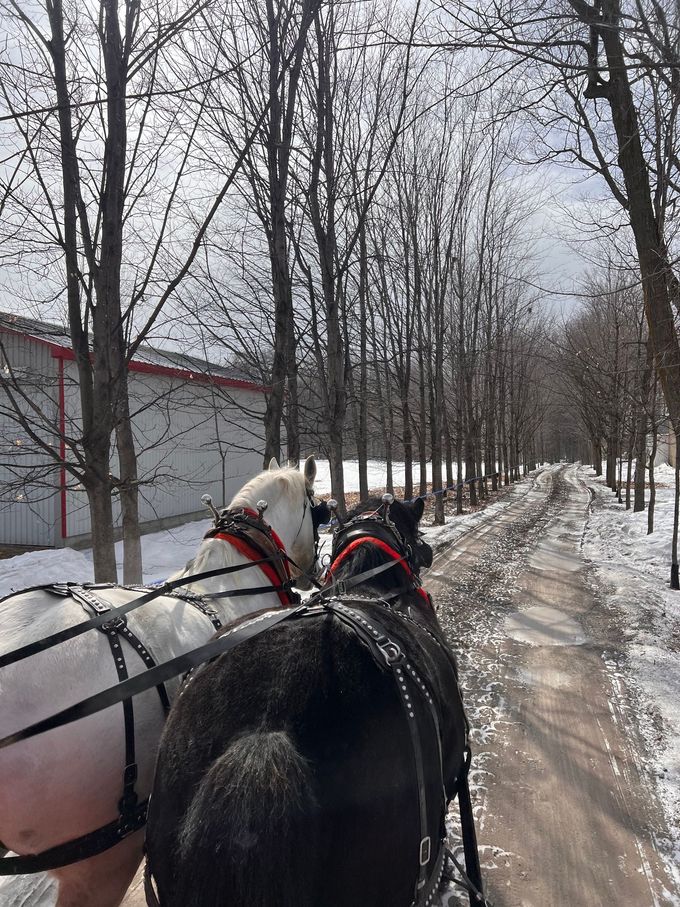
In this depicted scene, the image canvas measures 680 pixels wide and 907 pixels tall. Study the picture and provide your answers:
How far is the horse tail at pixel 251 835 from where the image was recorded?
3.64ft

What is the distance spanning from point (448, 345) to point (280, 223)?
12.3 metres

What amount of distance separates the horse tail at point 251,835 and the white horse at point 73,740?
2.24 feet

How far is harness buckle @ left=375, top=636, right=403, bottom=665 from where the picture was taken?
1.52 meters

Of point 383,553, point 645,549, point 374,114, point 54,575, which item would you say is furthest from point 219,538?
point 645,549

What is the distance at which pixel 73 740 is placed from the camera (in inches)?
65.8

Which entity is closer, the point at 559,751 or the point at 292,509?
the point at 292,509

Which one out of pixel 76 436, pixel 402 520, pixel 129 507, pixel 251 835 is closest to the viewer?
pixel 251 835

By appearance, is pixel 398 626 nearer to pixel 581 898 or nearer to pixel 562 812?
pixel 581 898

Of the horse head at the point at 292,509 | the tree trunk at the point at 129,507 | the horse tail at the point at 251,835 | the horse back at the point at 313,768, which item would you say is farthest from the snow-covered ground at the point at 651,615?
the tree trunk at the point at 129,507

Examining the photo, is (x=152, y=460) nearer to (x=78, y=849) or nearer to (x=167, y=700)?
(x=167, y=700)

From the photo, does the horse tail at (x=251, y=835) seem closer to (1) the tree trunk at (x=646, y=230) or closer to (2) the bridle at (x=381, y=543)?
(2) the bridle at (x=381, y=543)

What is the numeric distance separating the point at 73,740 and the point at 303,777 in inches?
36.7

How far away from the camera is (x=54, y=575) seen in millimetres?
9109

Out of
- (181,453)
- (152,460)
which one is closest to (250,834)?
(152,460)
